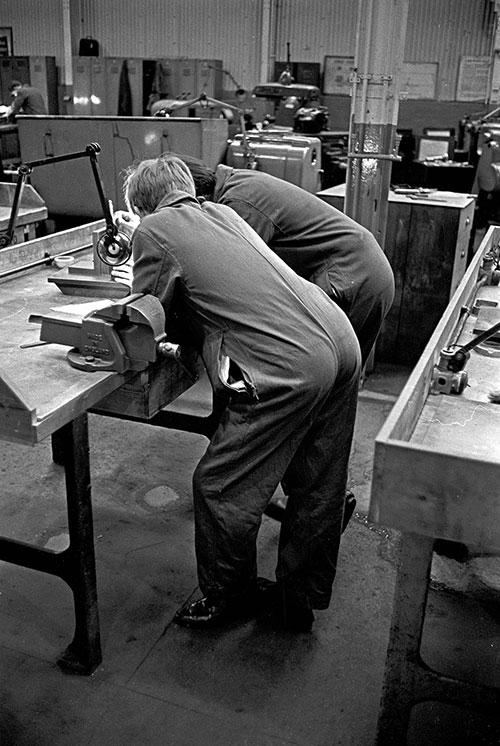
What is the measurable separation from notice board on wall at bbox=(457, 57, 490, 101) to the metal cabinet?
4.80m

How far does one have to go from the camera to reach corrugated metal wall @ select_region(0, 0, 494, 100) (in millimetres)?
7844

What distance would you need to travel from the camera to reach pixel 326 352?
171 cm

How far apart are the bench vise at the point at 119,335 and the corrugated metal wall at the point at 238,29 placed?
7446 millimetres

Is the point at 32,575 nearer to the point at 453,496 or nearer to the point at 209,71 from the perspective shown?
the point at 453,496

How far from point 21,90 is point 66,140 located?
262cm

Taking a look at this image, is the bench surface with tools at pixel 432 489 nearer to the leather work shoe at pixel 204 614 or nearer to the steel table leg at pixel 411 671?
the steel table leg at pixel 411 671

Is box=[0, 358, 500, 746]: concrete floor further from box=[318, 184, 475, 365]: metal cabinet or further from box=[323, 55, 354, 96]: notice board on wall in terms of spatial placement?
box=[323, 55, 354, 96]: notice board on wall

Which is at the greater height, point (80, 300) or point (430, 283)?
Answer: point (80, 300)

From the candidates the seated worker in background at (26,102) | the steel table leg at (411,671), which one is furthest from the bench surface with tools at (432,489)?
the seated worker in background at (26,102)

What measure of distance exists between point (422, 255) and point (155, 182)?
2.09 metres

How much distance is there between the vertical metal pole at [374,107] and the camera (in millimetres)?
3057

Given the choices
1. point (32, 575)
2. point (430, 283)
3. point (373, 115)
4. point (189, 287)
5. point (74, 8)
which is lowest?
point (32, 575)

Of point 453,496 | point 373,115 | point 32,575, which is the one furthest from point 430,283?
point 453,496

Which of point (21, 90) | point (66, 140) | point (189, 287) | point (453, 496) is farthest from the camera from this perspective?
point (21, 90)
